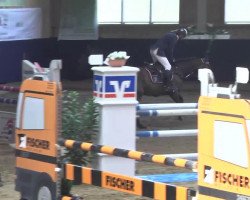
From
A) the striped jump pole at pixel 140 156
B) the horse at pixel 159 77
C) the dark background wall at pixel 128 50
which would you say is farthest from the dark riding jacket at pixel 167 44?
the striped jump pole at pixel 140 156

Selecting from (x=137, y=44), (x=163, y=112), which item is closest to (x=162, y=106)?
(x=163, y=112)

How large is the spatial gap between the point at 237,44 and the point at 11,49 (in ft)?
25.2

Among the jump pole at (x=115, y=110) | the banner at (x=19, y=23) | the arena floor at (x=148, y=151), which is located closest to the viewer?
the arena floor at (x=148, y=151)

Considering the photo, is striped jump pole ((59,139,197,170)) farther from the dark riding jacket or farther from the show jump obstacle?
the dark riding jacket

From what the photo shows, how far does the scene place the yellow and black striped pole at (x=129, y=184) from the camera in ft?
18.5

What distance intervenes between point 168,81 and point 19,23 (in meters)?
5.94

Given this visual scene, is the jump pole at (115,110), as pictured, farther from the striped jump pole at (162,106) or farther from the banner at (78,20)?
the banner at (78,20)

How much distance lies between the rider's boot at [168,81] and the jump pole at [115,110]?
6.71m

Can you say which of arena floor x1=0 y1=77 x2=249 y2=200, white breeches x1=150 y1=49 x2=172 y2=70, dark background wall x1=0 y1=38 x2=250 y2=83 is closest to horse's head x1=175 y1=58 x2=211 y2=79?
white breeches x1=150 y1=49 x2=172 y2=70

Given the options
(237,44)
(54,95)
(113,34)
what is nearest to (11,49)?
(113,34)

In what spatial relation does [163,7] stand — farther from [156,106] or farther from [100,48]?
[156,106]

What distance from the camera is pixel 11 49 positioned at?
68.4 feet

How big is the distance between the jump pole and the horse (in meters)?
6.48

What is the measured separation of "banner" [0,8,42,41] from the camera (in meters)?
19.1
